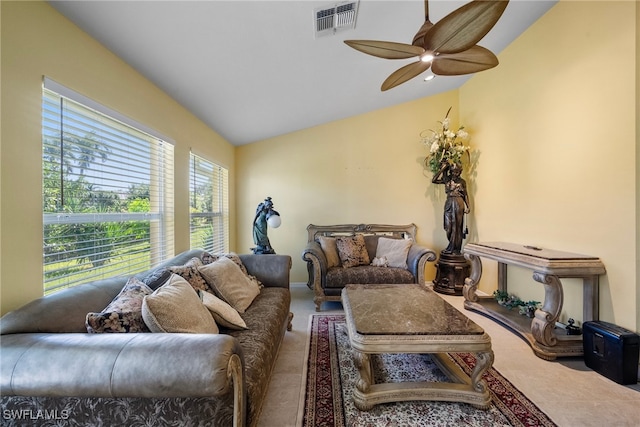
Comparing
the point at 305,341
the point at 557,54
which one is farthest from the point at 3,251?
the point at 557,54

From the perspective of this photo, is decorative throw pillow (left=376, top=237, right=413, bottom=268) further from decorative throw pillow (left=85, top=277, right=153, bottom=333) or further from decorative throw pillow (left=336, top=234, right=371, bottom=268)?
decorative throw pillow (left=85, top=277, right=153, bottom=333)

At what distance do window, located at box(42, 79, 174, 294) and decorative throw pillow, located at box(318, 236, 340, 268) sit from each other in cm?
193

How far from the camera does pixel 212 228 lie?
352cm

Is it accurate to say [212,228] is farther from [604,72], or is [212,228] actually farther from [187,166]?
[604,72]

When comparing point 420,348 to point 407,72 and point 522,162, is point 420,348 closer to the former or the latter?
point 407,72

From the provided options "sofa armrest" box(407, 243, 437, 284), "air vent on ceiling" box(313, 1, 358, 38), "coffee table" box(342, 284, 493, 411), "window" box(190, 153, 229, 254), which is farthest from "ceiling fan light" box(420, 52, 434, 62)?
"window" box(190, 153, 229, 254)

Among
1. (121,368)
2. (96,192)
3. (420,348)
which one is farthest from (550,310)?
(96,192)

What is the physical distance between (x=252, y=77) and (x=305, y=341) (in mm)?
2545

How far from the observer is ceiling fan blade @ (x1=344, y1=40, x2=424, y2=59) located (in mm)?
1558

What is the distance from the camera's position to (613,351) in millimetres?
1760

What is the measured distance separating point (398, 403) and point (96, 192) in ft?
7.92

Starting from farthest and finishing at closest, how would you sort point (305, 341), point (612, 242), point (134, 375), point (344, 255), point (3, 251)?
point (344, 255) → point (305, 341) → point (612, 242) → point (3, 251) → point (134, 375)

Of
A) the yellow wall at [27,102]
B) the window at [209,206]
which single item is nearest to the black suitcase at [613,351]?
the yellow wall at [27,102]

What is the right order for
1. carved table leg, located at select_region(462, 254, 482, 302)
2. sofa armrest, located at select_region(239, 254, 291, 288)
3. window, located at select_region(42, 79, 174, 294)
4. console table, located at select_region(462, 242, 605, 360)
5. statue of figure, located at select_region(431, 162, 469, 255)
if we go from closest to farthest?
window, located at select_region(42, 79, 174, 294)
console table, located at select_region(462, 242, 605, 360)
sofa armrest, located at select_region(239, 254, 291, 288)
carved table leg, located at select_region(462, 254, 482, 302)
statue of figure, located at select_region(431, 162, 469, 255)
